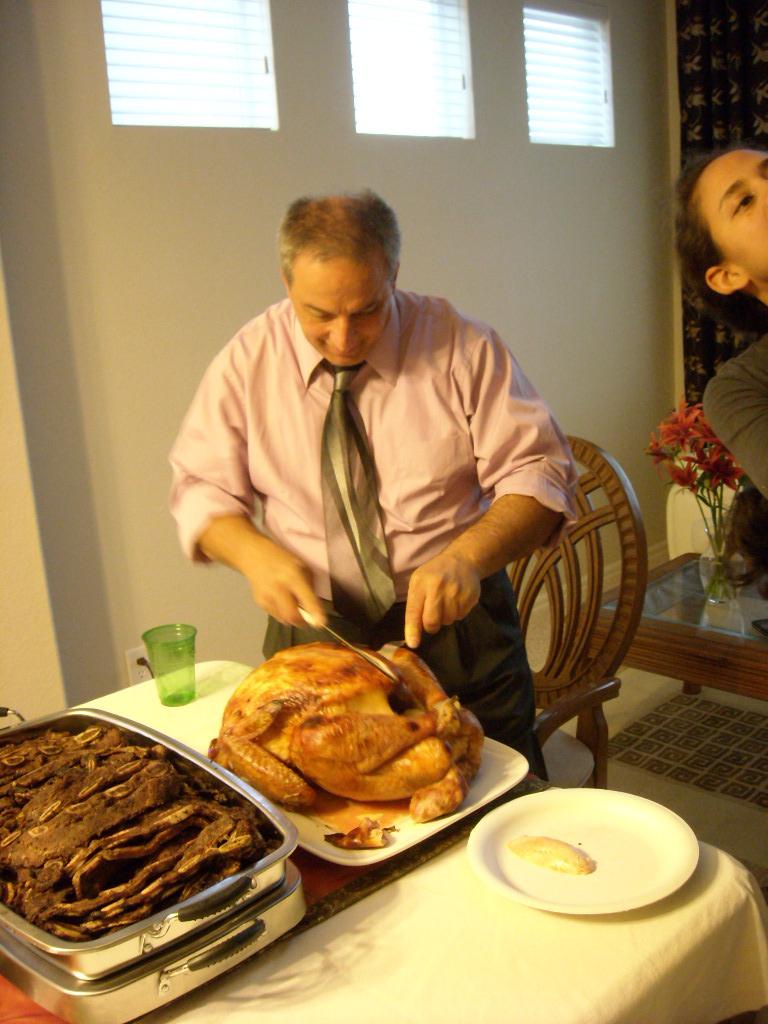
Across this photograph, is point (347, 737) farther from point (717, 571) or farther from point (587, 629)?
point (717, 571)

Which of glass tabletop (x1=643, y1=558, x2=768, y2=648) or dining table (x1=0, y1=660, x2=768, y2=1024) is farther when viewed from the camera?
glass tabletop (x1=643, y1=558, x2=768, y2=648)

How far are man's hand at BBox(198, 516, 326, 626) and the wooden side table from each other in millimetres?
1129

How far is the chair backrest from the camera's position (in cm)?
183

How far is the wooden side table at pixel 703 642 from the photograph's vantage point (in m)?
2.11

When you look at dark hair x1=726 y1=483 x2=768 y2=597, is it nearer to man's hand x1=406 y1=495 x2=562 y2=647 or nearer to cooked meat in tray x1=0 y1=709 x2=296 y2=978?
man's hand x1=406 y1=495 x2=562 y2=647

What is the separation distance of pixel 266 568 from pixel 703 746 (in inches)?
81.7

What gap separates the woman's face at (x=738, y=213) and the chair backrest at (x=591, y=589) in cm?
44

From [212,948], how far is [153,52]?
97.1 inches

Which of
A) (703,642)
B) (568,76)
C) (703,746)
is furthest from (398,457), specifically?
(568,76)

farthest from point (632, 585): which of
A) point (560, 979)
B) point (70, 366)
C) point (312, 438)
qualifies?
point (70, 366)

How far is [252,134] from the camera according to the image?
9.11 ft

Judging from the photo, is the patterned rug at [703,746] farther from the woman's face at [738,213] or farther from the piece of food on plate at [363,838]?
the piece of food on plate at [363,838]

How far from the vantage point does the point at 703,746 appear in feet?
9.52

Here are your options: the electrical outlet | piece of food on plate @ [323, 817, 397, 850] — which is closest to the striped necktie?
piece of food on plate @ [323, 817, 397, 850]
